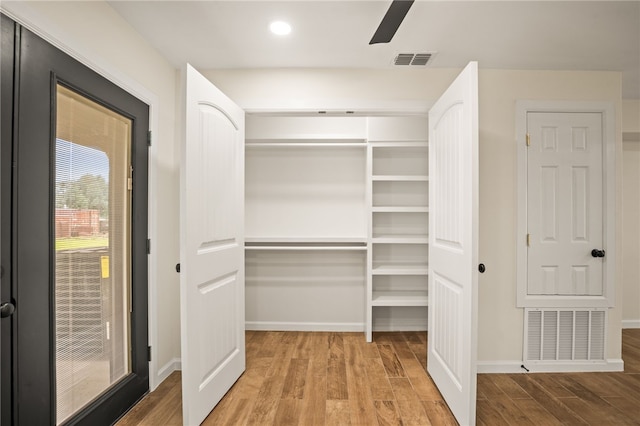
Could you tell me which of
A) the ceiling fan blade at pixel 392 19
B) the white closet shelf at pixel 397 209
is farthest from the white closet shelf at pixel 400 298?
the ceiling fan blade at pixel 392 19

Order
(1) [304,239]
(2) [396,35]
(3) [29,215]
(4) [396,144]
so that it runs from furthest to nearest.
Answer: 1. (1) [304,239]
2. (4) [396,144]
3. (2) [396,35]
4. (3) [29,215]

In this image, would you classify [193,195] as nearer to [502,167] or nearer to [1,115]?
[1,115]

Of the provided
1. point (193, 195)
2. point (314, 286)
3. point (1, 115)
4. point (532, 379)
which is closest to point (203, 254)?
point (193, 195)

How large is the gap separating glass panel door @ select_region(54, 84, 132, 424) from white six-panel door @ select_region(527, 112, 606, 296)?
316 centimetres

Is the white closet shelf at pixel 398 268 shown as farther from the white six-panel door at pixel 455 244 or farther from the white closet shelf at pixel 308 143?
the white closet shelf at pixel 308 143

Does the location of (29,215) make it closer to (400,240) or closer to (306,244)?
(306,244)

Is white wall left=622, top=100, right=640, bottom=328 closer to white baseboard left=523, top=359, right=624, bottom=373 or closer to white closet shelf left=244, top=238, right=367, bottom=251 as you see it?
white baseboard left=523, top=359, right=624, bottom=373

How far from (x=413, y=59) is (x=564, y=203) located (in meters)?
1.77

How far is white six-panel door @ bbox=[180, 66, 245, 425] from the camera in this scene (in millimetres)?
1972

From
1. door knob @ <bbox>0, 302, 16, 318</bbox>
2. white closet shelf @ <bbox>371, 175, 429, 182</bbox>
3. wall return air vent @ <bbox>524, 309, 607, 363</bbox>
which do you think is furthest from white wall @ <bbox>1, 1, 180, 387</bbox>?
wall return air vent @ <bbox>524, 309, 607, 363</bbox>

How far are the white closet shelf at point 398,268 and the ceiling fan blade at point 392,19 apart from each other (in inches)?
91.6

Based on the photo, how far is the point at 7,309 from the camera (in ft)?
4.67

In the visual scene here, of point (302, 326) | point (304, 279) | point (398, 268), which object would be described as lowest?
point (302, 326)

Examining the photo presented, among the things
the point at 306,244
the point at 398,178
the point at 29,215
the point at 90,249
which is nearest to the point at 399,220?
the point at 398,178
